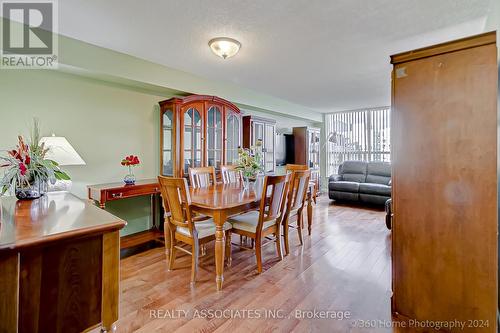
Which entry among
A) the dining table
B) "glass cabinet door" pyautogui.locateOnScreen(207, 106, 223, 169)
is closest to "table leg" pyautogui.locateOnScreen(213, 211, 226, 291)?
the dining table

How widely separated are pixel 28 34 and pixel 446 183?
385 cm

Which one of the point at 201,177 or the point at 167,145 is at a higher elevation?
the point at 167,145

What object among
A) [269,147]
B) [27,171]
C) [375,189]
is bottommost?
[375,189]

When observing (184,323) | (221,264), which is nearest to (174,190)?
(221,264)

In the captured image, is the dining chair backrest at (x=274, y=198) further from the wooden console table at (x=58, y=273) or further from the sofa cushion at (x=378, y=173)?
the sofa cushion at (x=378, y=173)

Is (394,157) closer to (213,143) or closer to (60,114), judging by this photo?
(213,143)

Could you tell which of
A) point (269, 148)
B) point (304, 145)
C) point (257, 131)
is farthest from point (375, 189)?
point (257, 131)

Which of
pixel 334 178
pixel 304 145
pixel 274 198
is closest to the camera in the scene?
pixel 274 198

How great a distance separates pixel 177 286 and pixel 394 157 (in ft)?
7.14

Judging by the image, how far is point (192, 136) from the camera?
3.84 metres

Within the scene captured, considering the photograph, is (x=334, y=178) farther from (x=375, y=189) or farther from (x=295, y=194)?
(x=295, y=194)

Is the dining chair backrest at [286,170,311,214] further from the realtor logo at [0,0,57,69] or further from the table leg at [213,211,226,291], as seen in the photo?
the realtor logo at [0,0,57,69]

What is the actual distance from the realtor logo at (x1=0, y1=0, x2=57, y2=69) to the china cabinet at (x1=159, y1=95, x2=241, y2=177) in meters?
1.41

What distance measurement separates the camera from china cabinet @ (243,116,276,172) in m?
4.97
